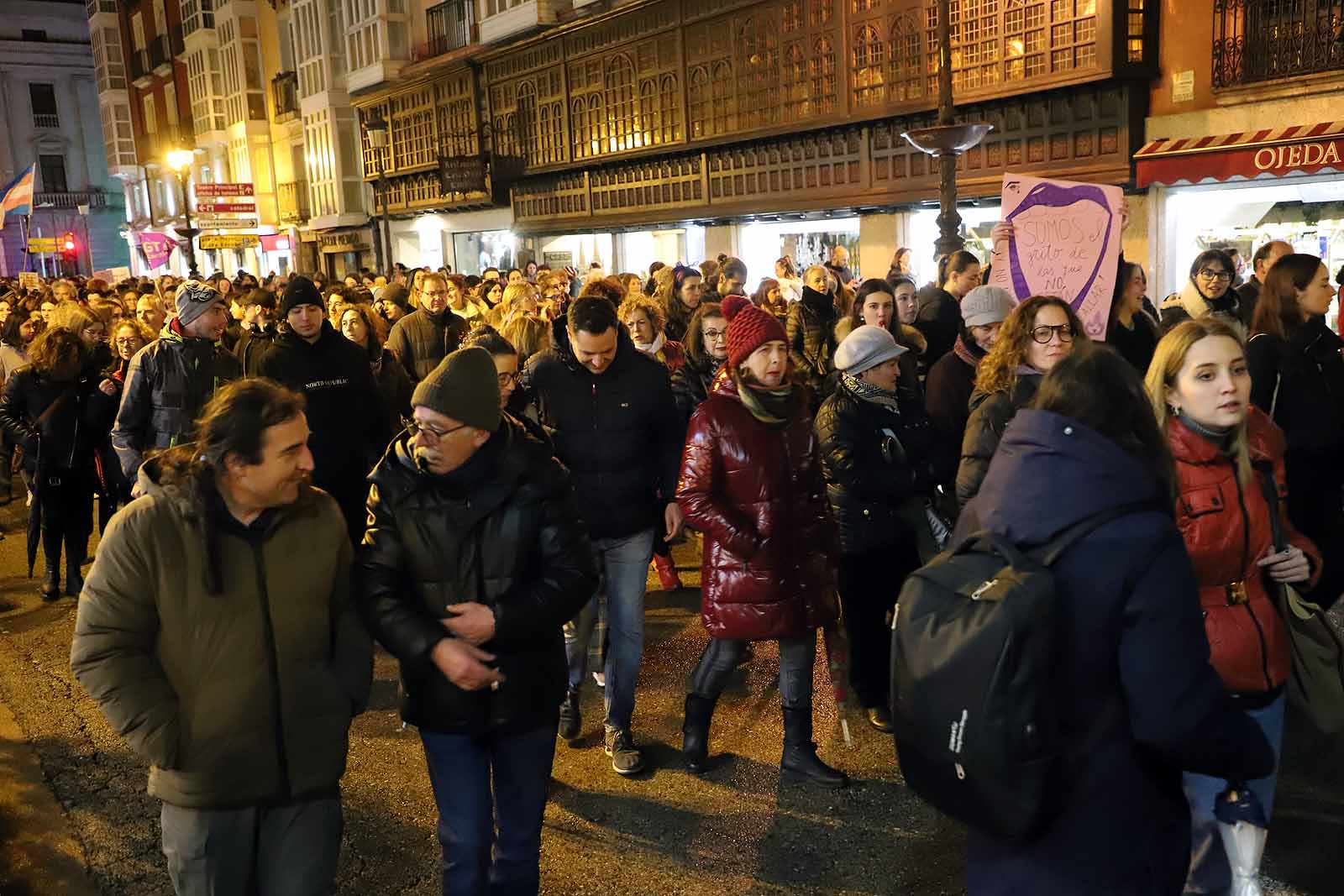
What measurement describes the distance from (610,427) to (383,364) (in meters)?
3.54

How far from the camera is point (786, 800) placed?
14.6ft

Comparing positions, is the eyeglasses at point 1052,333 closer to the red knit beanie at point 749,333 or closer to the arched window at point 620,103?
the red knit beanie at point 749,333

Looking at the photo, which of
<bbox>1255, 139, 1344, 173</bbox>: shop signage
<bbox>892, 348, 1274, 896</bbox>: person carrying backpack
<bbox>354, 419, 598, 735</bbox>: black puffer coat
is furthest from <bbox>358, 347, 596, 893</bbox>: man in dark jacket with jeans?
<bbox>1255, 139, 1344, 173</bbox>: shop signage

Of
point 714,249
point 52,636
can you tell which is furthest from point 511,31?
point 52,636

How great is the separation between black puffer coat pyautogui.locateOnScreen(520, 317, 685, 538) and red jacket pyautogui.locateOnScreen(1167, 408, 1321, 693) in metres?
2.35

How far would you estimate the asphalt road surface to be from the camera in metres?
3.90

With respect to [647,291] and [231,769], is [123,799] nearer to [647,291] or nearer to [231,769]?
[231,769]

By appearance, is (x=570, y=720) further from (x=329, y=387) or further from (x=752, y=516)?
(x=329, y=387)

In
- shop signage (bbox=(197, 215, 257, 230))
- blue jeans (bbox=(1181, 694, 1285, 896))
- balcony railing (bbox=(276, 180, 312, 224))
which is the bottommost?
blue jeans (bbox=(1181, 694, 1285, 896))

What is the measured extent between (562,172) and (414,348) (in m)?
Result: 15.6

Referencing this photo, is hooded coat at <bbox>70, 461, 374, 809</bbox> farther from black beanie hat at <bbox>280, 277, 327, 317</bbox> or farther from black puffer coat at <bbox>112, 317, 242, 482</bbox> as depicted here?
black puffer coat at <bbox>112, 317, 242, 482</bbox>

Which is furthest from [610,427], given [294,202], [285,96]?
[285,96]

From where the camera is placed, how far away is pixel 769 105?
1773 centimetres

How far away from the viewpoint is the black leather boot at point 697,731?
15.4 ft
